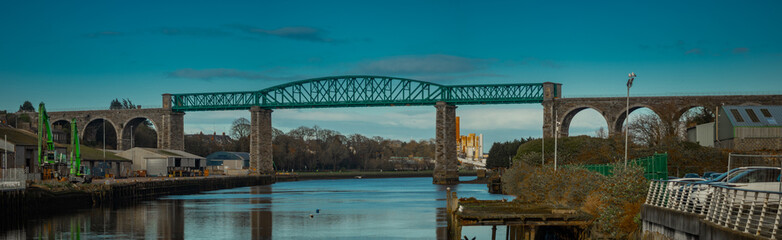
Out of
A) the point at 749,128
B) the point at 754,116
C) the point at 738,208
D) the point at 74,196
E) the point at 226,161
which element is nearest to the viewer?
the point at 738,208

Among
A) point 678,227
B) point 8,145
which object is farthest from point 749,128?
point 8,145

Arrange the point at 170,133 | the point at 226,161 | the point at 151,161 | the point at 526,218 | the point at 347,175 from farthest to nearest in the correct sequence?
the point at 347,175, the point at 226,161, the point at 170,133, the point at 151,161, the point at 526,218

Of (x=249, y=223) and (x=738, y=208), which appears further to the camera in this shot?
(x=249, y=223)

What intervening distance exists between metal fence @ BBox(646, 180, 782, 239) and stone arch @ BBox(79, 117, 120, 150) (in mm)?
123528

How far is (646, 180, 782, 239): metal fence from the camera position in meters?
15.1

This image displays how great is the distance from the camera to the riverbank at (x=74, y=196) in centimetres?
4419

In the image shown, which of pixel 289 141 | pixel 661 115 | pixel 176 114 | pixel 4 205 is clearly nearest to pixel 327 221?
pixel 4 205

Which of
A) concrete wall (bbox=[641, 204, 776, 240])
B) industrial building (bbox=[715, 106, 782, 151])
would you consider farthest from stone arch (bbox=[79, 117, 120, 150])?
concrete wall (bbox=[641, 204, 776, 240])

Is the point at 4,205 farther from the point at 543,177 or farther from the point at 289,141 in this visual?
the point at 289,141

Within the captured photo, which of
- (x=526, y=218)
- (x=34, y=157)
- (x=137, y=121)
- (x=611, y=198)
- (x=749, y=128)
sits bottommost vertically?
(x=526, y=218)

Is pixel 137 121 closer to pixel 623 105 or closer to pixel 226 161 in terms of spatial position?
pixel 226 161

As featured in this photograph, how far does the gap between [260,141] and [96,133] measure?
120 ft

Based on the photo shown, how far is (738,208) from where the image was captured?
17906 mm

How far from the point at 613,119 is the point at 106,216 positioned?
71954 millimetres
